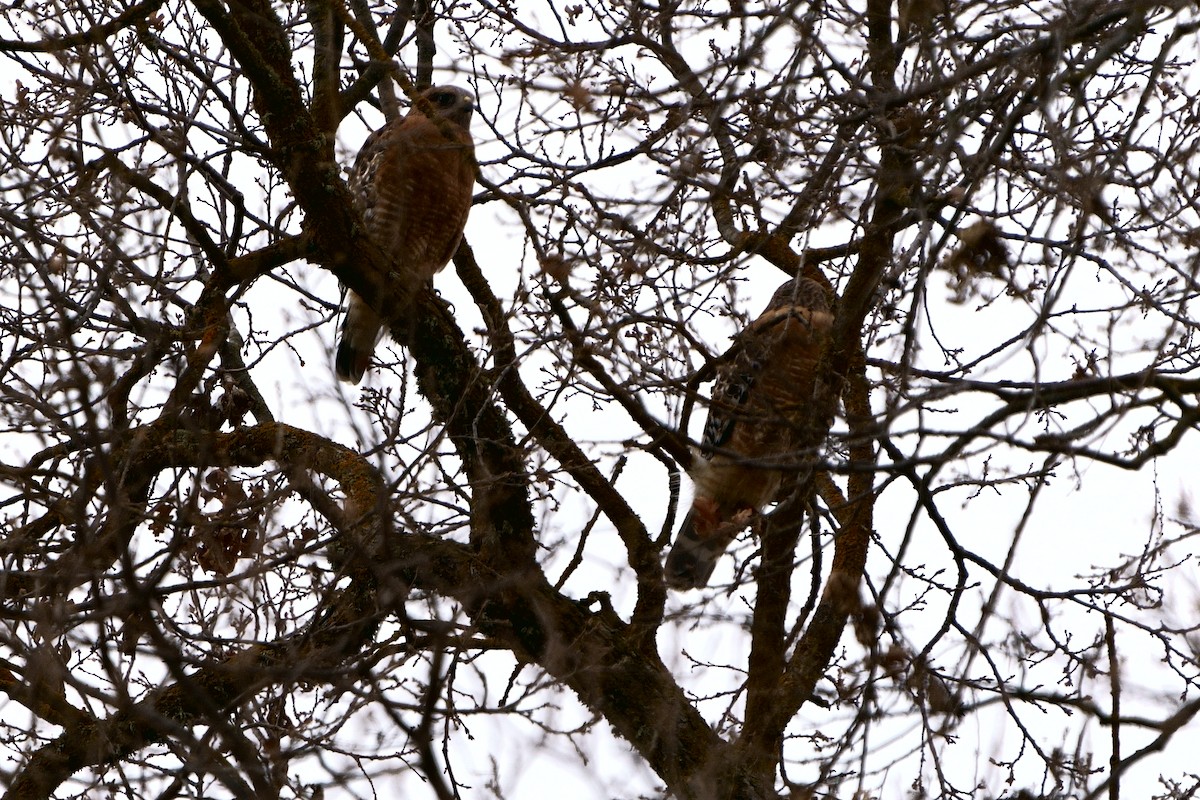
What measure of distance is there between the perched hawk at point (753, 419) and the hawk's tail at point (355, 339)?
1809 millimetres

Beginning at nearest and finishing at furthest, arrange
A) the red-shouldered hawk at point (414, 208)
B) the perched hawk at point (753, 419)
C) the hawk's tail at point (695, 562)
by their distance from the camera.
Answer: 1. the perched hawk at point (753, 419)
2. the hawk's tail at point (695, 562)
3. the red-shouldered hawk at point (414, 208)

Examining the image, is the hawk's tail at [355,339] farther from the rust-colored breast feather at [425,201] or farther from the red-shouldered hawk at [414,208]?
the rust-colored breast feather at [425,201]

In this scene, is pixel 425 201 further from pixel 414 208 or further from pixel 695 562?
pixel 695 562

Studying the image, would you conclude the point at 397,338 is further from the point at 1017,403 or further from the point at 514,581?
the point at 1017,403

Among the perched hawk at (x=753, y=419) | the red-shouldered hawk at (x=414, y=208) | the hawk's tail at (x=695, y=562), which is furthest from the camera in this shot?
the red-shouldered hawk at (x=414, y=208)

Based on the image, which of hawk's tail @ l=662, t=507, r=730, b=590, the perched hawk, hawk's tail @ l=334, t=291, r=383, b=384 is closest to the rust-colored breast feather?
hawk's tail @ l=334, t=291, r=383, b=384

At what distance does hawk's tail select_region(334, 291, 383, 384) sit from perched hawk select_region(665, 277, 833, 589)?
5.94ft

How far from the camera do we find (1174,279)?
4.18m

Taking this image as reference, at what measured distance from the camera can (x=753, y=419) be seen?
10.6 feet

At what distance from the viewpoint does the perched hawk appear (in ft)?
11.4

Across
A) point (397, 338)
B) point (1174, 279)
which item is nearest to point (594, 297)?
point (397, 338)

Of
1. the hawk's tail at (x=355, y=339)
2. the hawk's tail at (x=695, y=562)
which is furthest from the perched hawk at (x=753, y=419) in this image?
the hawk's tail at (x=355, y=339)

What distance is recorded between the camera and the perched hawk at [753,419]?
3.47 meters

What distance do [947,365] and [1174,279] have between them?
5.31ft
